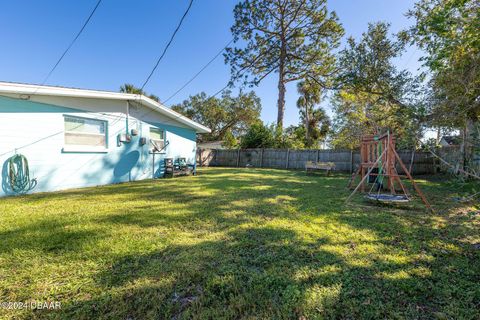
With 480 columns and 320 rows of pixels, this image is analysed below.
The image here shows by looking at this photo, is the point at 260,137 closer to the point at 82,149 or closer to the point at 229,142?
the point at 229,142

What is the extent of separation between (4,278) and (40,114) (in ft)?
18.0

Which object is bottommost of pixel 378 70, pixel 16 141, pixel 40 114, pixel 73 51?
pixel 16 141

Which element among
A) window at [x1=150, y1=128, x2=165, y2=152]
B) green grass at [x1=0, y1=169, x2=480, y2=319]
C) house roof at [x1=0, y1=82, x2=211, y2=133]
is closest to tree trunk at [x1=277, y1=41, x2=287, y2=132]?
house roof at [x1=0, y1=82, x2=211, y2=133]

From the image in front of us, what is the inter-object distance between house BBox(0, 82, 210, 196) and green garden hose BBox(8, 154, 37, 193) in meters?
0.05

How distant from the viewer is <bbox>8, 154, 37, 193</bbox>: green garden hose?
17.2 ft

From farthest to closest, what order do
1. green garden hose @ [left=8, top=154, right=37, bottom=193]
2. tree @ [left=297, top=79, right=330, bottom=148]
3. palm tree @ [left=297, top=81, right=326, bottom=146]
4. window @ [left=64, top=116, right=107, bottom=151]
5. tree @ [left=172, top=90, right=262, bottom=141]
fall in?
tree @ [left=172, top=90, right=262, bottom=141] < tree @ [left=297, top=79, right=330, bottom=148] < palm tree @ [left=297, top=81, right=326, bottom=146] < window @ [left=64, top=116, right=107, bottom=151] < green garden hose @ [left=8, top=154, right=37, bottom=193]

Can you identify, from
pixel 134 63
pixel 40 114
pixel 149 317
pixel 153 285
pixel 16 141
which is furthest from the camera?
pixel 134 63

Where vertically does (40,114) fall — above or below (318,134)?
below

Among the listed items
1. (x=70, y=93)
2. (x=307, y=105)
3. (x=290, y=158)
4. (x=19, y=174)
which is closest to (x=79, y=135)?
(x=70, y=93)

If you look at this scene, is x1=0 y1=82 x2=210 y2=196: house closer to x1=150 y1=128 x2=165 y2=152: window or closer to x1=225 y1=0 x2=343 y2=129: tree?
x1=150 y1=128 x2=165 y2=152: window

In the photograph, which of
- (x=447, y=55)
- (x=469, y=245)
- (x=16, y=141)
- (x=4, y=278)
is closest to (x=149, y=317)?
(x=4, y=278)

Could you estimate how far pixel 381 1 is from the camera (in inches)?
314

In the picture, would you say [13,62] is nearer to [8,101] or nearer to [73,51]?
[73,51]

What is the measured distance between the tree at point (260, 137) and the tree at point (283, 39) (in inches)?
157
